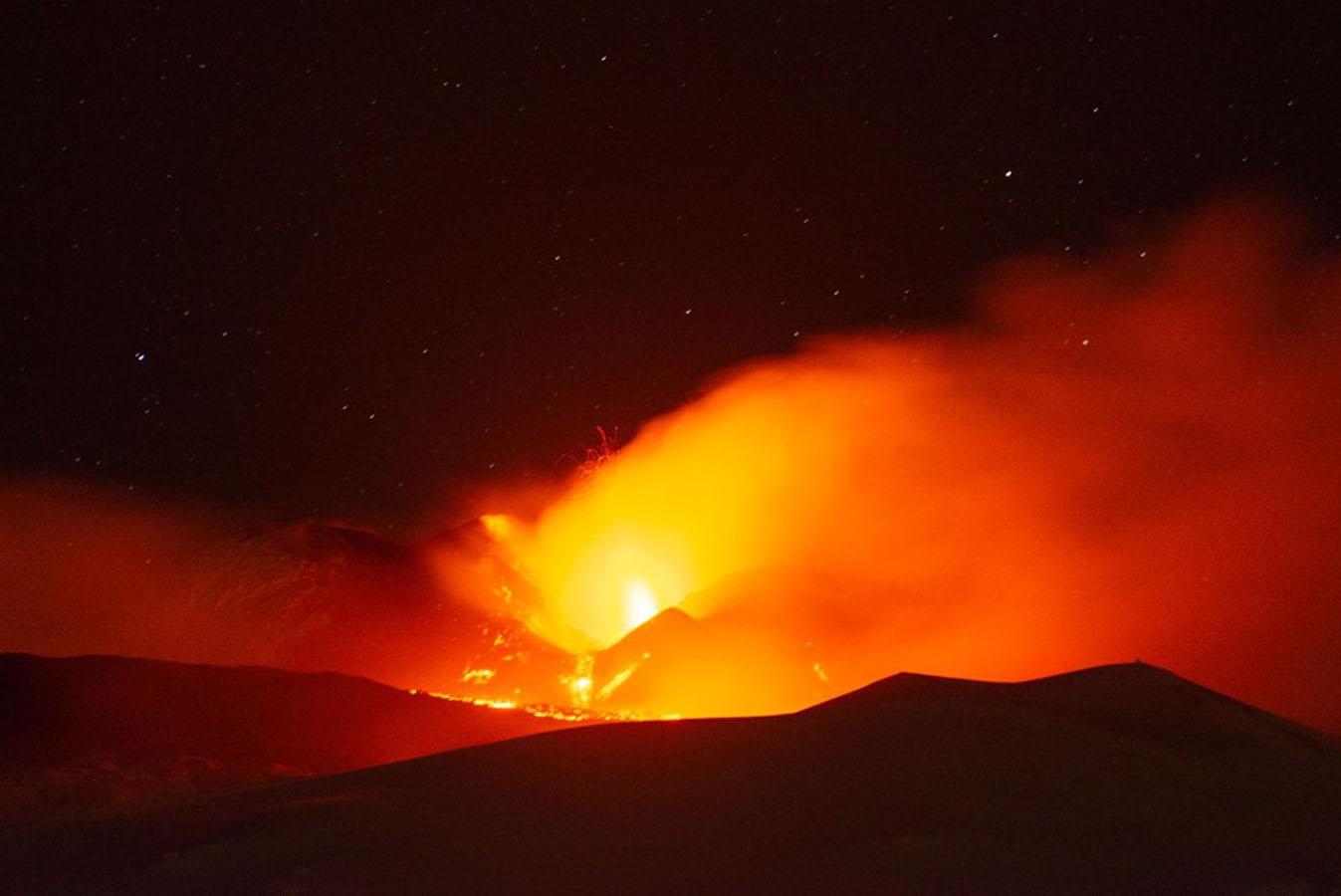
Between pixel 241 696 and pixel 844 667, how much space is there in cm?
1666

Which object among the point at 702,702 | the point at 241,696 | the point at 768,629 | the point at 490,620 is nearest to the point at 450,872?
the point at 241,696

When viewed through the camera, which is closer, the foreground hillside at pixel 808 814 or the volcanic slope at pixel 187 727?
the foreground hillside at pixel 808 814

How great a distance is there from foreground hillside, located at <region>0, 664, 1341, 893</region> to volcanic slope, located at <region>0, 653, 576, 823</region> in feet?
9.13

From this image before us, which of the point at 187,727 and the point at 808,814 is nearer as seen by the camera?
the point at 808,814

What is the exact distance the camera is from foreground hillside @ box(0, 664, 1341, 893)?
8.12 metres

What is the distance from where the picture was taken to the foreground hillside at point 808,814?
8.12 m

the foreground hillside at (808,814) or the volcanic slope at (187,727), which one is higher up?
the volcanic slope at (187,727)

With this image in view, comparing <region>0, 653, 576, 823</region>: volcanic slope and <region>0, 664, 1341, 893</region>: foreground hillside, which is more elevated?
<region>0, 653, 576, 823</region>: volcanic slope

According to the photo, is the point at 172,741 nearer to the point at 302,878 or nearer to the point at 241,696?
the point at 241,696

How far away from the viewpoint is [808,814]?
914 cm

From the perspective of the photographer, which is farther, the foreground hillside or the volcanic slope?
the volcanic slope

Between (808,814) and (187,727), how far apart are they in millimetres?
9719

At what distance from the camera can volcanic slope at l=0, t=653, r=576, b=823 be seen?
13461 millimetres

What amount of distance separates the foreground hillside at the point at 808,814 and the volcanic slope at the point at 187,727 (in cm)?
278
